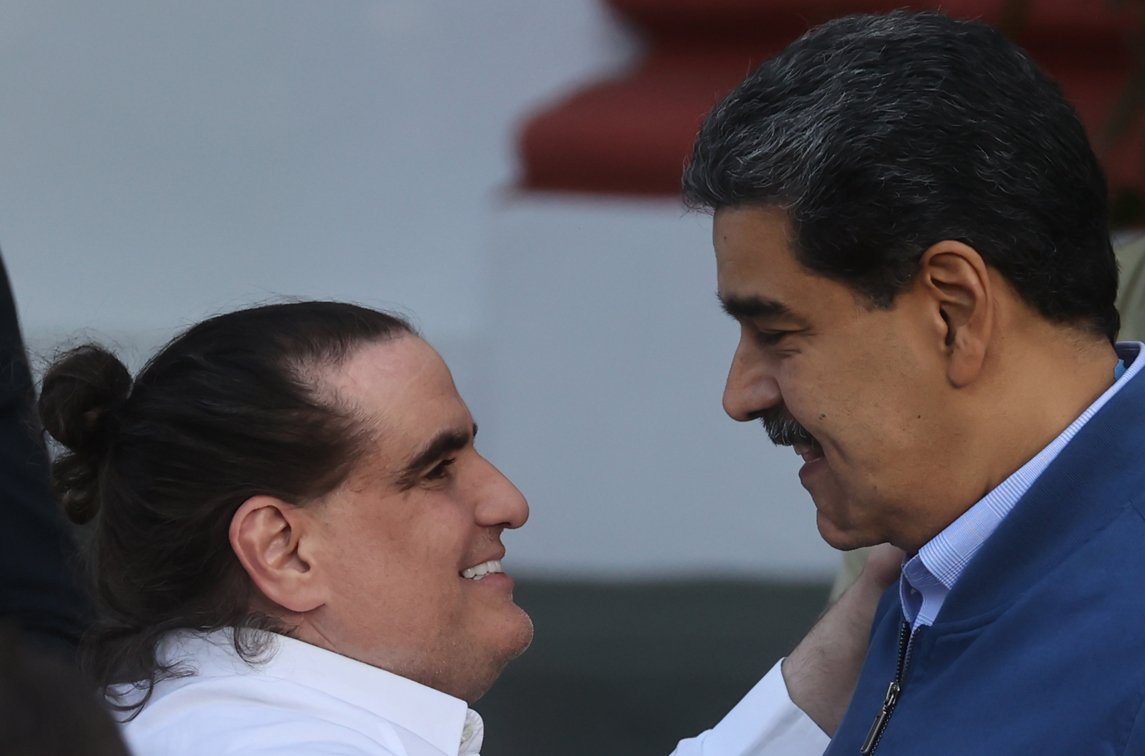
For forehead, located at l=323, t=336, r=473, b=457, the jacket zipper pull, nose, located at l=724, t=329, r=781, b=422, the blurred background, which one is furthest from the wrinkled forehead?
the blurred background

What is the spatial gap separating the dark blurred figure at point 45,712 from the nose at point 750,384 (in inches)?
33.4

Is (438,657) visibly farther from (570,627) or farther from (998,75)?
(570,627)

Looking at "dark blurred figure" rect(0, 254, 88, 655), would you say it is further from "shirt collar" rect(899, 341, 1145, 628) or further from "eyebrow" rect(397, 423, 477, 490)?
"shirt collar" rect(899, 341, 1145, 628)

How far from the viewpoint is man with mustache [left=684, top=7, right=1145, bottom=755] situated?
4.58ft

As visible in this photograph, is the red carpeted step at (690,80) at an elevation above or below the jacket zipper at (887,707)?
above

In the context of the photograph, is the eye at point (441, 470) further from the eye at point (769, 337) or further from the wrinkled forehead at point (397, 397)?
the eye at point (769, 337)

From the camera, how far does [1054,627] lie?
1.37 m

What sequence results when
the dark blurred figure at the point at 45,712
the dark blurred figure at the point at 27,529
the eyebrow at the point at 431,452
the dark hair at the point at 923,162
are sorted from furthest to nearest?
the dark blurred figure at the point at 27,529 → the eyebrow at the point at 431,452 → the dark hair at the point at 923,162 → the dark blurred figure at the point at 45,712

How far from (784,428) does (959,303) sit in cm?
27

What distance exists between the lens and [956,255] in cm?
142

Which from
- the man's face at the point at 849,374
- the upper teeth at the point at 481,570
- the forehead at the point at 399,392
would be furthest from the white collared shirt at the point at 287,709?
the man's face at the point at 849,374

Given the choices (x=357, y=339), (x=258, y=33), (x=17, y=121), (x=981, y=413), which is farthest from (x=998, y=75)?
(x=17, y=121)

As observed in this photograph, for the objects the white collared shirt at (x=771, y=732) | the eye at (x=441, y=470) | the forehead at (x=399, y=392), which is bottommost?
the white collared shirt at (x=771, y=732)

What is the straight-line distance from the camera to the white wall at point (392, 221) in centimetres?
275
